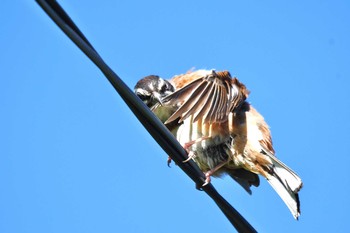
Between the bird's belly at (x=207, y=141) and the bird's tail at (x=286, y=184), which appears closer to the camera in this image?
A: the bird's tail at (x=286, y=184)

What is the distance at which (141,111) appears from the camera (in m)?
3.57

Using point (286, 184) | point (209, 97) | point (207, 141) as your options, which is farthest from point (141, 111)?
point (286, 184)

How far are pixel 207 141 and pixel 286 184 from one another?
0.81m

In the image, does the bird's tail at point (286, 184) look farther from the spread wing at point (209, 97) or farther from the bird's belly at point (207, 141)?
the spread wing at point (209, 97)

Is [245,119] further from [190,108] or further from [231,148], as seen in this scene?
[190,108]

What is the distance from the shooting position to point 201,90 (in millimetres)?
5316

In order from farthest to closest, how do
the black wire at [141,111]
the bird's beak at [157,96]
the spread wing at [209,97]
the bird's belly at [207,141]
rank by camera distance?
1. the bird's beak at [157,96]
2. the bird's belly at [207,141]
3. the spread wing at [209,97]
4. the black wire at [141,111]

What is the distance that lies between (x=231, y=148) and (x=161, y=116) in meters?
0.73

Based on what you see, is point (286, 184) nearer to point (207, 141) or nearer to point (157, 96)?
point (207, 141)

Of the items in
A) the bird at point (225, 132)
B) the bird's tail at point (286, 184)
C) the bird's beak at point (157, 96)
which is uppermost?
the bird's beak at point (157, 96)

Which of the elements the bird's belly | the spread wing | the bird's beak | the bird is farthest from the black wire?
the bird's beak

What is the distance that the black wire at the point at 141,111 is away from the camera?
2.69m

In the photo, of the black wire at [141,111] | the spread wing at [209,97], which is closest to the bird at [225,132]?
the spread wing at [209,97]

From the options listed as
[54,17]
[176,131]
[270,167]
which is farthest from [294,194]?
[54,17]
